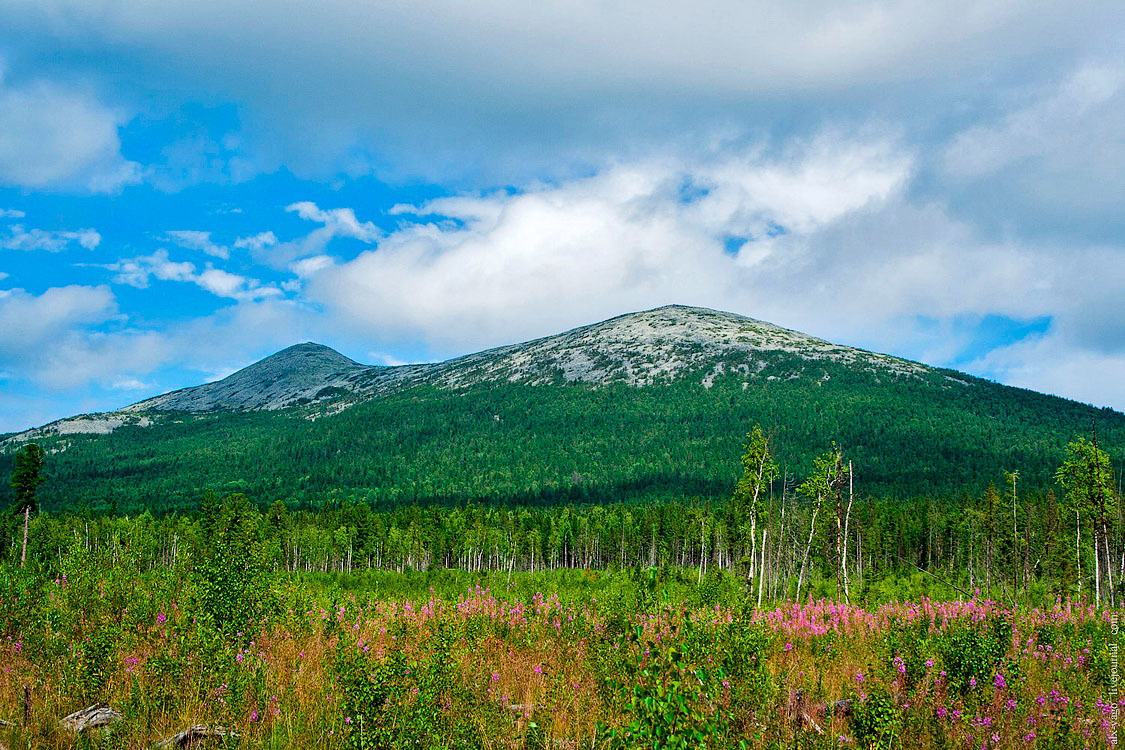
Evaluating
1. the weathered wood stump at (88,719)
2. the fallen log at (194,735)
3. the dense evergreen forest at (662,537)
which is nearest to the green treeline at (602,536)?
the dense evergreen forest at (662,537)

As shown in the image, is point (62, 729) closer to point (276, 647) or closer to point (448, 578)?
point (276, 647)

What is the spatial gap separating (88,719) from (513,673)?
5256 mm

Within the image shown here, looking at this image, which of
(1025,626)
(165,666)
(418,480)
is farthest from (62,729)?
(418,480)

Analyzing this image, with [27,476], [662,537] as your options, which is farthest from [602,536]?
[27,476]

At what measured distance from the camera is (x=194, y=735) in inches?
246

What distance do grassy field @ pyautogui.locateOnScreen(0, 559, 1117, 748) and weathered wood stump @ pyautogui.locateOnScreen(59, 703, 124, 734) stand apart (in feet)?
0.46

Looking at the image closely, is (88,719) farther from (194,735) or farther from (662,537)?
(662,537)

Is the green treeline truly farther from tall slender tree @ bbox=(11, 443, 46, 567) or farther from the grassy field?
the grassy field

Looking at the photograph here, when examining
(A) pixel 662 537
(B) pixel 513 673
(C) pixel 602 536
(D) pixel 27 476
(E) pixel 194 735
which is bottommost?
(C) pixel 602 536

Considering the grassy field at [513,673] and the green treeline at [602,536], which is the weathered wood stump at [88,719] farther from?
the green treeline at [602,536]

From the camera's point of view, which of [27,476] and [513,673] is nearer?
[513,673]

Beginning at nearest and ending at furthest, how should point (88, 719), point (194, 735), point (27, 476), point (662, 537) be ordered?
point (194, 735) → point (88, 719) → point (27, 476) → point (662, 537)

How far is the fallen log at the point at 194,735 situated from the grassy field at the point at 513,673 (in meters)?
0.11

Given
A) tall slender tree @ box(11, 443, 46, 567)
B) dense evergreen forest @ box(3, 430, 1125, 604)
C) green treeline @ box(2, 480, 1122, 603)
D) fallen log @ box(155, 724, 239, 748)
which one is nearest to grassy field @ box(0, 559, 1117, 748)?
fallen log @ box(155, 724, 239, 748)
